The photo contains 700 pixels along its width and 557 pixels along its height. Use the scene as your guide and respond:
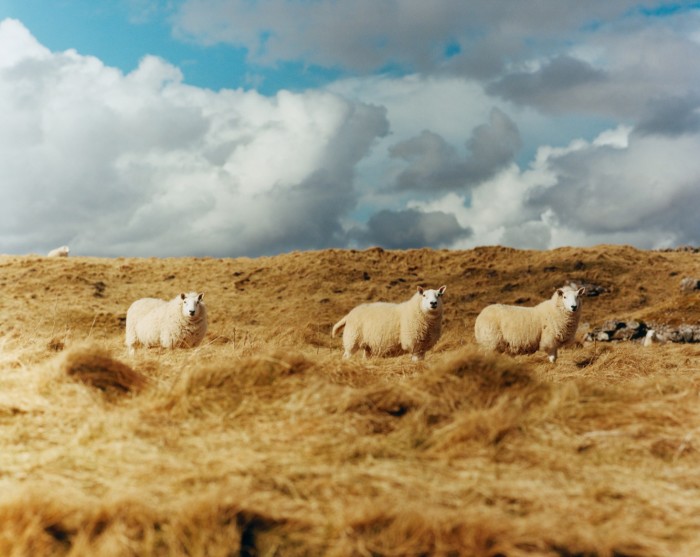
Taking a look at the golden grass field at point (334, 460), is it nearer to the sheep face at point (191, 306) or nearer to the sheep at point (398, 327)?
the sheep at point (398, 327)

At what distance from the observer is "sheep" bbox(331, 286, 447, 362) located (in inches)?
495

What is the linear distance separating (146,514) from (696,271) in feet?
131

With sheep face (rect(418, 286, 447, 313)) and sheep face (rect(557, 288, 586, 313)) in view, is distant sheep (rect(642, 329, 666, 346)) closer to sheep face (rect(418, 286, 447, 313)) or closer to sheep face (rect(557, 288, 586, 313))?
sheep face (rect(557, 288, 586, 313))

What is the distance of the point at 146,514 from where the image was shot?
4.02 m

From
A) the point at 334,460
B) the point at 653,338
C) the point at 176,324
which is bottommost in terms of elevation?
the point at 334,460

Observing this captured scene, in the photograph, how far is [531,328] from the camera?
1422cm

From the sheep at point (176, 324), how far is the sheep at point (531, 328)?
5.86m

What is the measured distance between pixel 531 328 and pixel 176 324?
7.43 m

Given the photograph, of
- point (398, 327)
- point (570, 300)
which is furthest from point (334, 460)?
point (570, 300)

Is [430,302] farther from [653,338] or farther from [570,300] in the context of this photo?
[653,338]

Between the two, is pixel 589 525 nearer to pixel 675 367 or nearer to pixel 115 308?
pixel 675 367

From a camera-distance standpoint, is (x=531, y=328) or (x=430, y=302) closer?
(x=430, y=302)

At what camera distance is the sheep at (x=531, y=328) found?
46.3ft

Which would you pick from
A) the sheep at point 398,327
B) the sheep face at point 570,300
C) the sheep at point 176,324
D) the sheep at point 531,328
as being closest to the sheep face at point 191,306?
the sheep at point 176,324
